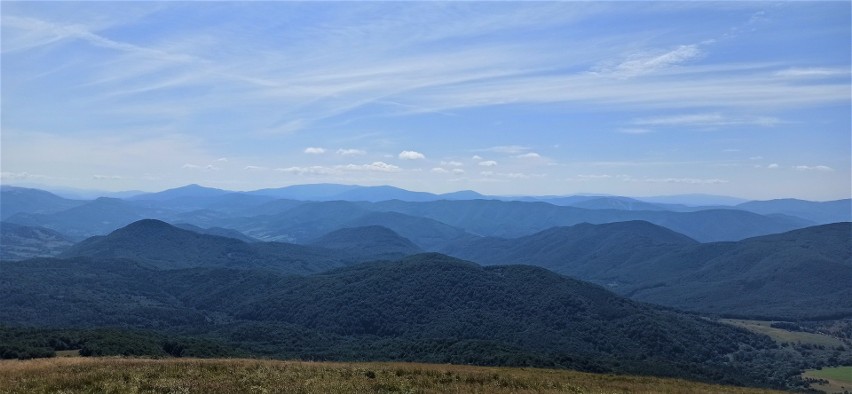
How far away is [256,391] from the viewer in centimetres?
1994

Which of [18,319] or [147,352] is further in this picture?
[18,319]

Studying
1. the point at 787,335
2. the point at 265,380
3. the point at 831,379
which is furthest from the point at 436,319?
the point at 265,380

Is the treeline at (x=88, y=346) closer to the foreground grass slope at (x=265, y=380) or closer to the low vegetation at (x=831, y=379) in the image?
the foreground grass slope at (x=265, y=380)

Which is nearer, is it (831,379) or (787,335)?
(831,379)

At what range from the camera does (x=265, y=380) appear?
22.4 metres

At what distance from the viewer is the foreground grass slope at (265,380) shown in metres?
20.5

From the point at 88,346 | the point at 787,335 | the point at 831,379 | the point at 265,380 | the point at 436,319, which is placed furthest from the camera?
the point at 787,335

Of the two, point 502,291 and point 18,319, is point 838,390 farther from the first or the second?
point 18,319

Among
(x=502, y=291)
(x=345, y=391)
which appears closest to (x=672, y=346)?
(x=502, y=291)

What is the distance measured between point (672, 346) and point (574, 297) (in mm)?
45368

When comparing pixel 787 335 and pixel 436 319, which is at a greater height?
pixel 436 319

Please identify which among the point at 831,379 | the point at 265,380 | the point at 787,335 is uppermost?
the point at 265,380

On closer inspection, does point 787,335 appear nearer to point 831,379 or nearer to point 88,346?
point 831,379

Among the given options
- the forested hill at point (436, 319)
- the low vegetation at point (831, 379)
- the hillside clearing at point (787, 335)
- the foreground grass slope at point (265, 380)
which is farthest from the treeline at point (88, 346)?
the hillside clearing at point (787, 335)
